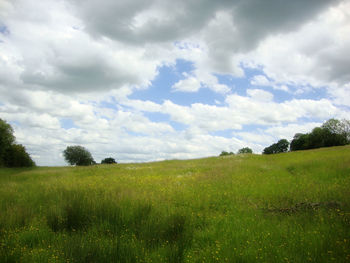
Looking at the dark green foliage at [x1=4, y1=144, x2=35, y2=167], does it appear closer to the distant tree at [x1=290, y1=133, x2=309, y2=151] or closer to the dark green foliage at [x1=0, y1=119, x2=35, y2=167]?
the dark green foliage at [x1=0, y1=119, x2=35, y2=167]

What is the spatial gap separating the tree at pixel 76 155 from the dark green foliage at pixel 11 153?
16226 millimetres

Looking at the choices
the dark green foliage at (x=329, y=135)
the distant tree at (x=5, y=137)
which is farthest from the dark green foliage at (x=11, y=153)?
the dark green foliage at (x=329, y=135)

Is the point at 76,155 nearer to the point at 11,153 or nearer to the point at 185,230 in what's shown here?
the point at 11,153

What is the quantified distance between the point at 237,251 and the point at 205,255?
2.56ft

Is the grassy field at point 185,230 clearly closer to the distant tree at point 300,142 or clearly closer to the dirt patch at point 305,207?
the dirt patch at point 305,207

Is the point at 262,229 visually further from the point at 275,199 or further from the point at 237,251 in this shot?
the point at 275,199

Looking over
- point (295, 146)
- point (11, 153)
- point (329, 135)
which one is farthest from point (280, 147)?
point (11, 153)

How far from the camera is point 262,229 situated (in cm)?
694

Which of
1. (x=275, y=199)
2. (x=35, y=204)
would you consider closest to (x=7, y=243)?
(x=35, y=204)

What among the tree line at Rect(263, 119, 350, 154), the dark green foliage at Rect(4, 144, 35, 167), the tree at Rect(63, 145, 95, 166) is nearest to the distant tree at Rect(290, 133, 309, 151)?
the tree line at Rect(263, 119, 350, 154)

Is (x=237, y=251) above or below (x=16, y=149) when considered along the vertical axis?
below

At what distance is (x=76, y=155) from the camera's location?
244ft

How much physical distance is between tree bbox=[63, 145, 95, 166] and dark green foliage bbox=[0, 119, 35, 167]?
1623cm

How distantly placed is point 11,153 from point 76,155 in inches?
841
